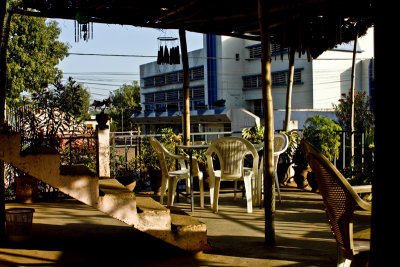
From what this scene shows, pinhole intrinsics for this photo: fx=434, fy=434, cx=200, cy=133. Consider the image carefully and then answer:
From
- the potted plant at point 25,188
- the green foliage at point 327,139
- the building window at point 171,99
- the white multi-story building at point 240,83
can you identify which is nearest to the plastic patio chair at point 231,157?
the green foliage at point 327,139

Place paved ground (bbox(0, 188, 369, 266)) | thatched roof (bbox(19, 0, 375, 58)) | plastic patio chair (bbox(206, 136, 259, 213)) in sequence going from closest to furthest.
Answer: paved ground (bbox(0, 188, 369, 266)) → plastic patio chair (bbox(206, 136, 259, 213)) → thatched roof (bbox(19, 0, 375, 58))

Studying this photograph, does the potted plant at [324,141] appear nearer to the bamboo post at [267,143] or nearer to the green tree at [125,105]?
the bamboo post at [267,143]

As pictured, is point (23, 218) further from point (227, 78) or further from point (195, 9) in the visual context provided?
point (227, 78)

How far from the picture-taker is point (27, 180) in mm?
6547

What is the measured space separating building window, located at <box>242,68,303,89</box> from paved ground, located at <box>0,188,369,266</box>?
25.6 meters

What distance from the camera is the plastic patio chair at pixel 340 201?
93.8 inches

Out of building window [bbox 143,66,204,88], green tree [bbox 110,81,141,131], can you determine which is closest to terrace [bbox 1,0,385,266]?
building window [bbox 143,66,204,88]

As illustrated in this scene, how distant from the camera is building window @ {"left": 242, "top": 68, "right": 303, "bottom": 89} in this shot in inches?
1198

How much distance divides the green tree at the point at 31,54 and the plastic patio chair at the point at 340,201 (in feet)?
65.5

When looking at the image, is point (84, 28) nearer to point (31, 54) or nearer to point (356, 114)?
point (356, 114)

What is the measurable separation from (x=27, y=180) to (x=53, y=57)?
18.3 metres

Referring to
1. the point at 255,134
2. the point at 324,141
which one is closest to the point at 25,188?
the point at 255,134

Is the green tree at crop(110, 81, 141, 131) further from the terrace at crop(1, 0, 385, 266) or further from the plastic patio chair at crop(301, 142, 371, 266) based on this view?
the plastic patio chair at crop(301, 142, 371, 266)

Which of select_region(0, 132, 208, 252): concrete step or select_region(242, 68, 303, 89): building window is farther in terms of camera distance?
select_region(242, 68, 303, 89): building window
